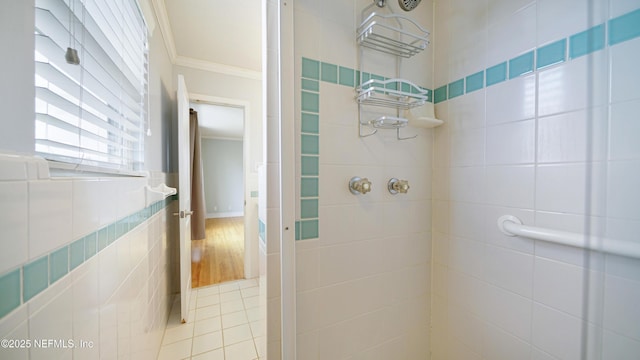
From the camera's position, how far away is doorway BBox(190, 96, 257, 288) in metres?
2.42

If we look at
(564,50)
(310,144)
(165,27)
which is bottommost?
(310,144)

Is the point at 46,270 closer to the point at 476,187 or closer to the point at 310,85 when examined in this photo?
the point at 310,85

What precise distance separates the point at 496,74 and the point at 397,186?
0.61m

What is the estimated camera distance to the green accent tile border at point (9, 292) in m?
0.33

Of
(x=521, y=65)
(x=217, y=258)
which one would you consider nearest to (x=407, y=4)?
(x=521, y=65)

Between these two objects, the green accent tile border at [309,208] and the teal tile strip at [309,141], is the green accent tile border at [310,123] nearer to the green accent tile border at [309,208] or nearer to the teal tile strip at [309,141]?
the teal tile strip at [309,141]

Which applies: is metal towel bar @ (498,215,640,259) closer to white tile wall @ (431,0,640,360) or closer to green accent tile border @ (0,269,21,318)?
white tile wall @ (431,0,640,360)

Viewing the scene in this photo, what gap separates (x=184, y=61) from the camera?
2.10m

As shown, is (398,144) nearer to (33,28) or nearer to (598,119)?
(598,119)

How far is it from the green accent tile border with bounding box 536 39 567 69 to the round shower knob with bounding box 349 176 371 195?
75 cm

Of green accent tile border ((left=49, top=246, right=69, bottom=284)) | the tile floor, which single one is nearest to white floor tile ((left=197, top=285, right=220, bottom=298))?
the tile floor

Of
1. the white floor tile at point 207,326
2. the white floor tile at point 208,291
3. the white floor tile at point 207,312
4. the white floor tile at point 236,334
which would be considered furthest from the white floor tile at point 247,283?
the white floor tile at point 236,334

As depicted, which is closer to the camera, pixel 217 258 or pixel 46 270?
pixel 46 270

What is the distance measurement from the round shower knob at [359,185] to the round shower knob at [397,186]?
0.51 feet
